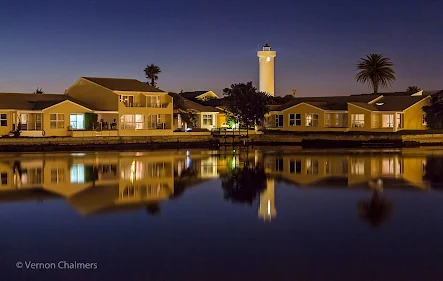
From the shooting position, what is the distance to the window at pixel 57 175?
85.3 feet

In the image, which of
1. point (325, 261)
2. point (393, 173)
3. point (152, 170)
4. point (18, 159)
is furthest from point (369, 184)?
point (18, 159)

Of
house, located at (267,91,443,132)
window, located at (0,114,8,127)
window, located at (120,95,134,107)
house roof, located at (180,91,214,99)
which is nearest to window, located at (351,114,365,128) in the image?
house, located at (267,91,443,132)

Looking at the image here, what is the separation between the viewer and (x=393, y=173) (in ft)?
94.5

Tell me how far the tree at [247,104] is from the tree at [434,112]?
14901mm

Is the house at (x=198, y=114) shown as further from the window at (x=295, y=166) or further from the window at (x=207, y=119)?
the window at (x=295, y=166)

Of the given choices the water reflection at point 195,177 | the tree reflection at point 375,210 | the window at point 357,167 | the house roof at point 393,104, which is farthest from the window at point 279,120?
the tree reflection at point 375,210

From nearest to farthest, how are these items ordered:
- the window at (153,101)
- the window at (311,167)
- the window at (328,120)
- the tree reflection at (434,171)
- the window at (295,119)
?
the tree reflection at (434,171) → the window at (311,167) → the window at (153,101) → the window at (328,120) → the window at (295,119)

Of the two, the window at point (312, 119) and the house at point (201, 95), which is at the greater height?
the house at point (201, 95)

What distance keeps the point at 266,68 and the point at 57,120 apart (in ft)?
111

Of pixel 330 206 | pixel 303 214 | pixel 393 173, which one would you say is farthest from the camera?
pixel 393 173

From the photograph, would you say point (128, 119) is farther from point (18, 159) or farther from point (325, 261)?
point (325, 261)

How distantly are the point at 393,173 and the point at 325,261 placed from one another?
1766 cm

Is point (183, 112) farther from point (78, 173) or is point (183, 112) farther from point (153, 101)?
point (78, 173)

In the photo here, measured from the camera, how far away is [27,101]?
50656 mm
